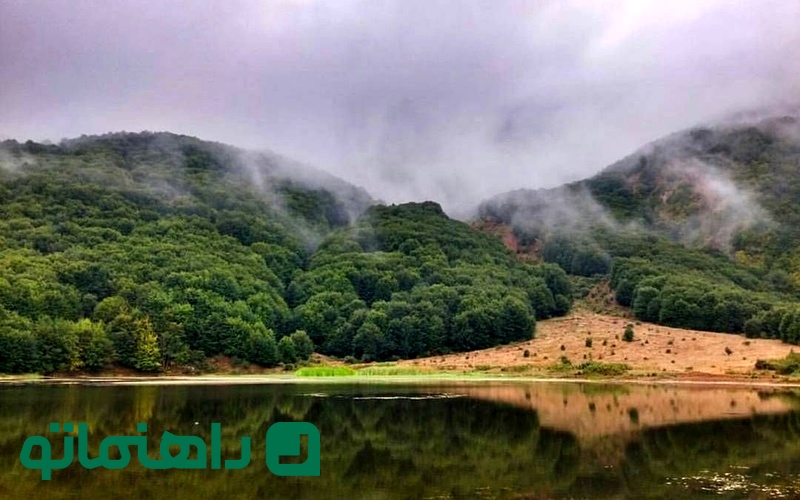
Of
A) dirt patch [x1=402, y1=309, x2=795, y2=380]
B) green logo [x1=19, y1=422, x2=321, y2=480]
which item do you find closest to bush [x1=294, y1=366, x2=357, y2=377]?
dirt patch [x1=402, y1=309, x2=795, y2=380]

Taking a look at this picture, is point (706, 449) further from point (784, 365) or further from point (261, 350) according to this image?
point (261, 350)

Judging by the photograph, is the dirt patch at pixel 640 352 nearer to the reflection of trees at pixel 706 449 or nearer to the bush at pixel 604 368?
the bush at pixel 604 368

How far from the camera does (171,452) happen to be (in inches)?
1147

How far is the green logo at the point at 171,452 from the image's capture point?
86.0 ft

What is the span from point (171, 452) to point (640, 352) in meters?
88.9

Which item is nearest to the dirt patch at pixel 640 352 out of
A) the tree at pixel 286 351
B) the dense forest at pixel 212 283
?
the dense forest at pixel 212 283

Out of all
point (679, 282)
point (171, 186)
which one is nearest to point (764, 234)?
point (679, 282)

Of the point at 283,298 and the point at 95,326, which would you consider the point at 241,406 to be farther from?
the point at 283,298

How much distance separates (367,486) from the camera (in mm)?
23938

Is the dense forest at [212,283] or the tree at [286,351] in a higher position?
the dense forest at [212,283]

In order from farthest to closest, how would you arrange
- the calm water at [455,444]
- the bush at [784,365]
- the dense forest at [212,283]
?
the dense forest at [212,283], the bush at [784,365], the calm water at [455,444]

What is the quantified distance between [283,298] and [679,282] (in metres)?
81.3

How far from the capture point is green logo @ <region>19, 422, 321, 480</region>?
26.2 metres

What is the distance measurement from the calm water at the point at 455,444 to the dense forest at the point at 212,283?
5129cm
